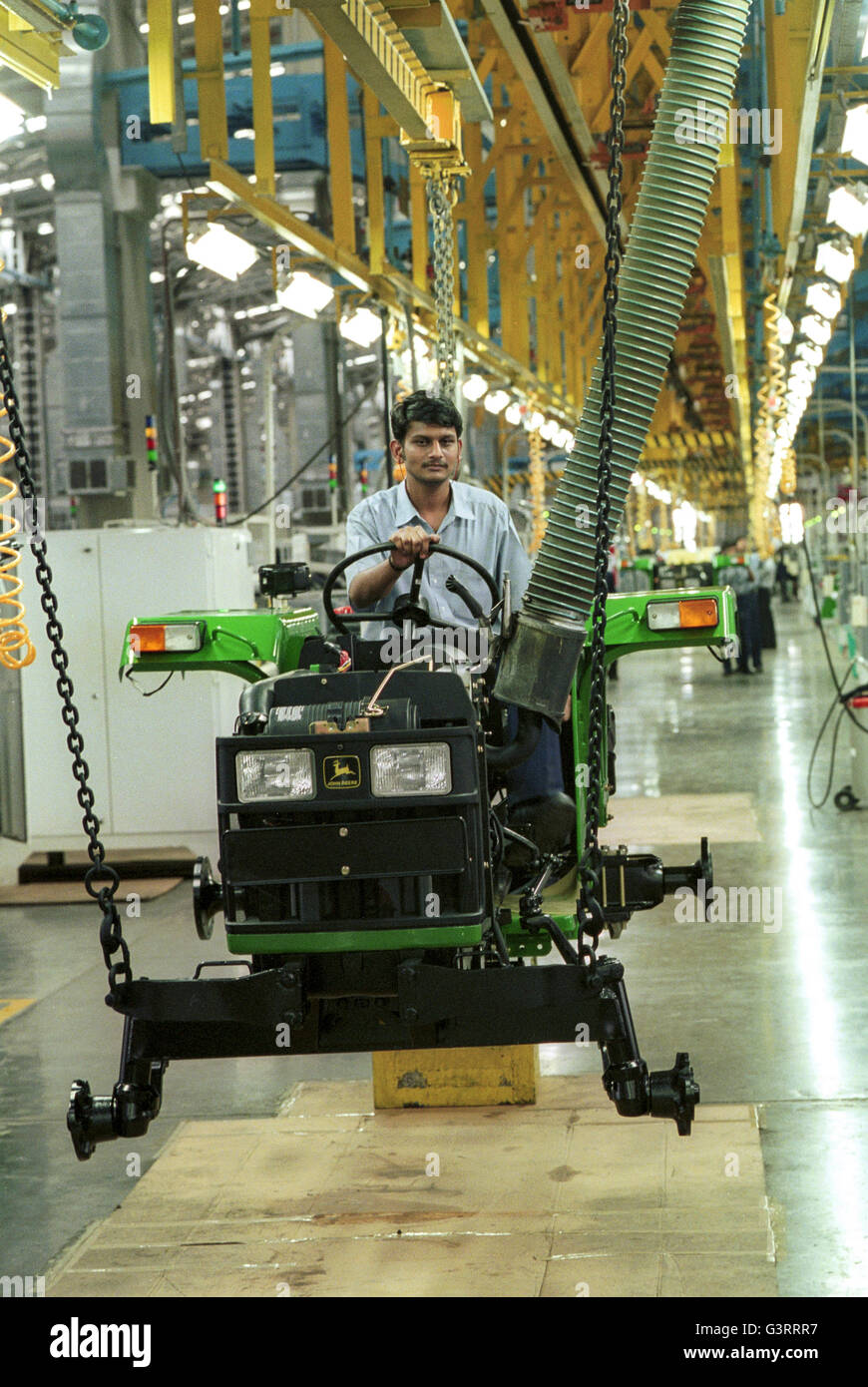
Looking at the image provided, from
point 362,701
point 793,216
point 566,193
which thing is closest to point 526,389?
point 566,193

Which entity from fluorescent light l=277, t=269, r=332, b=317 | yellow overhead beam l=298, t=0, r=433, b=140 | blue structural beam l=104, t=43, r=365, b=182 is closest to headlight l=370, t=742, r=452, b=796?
yellow overhead beam l=298, t=0, r=433, b=140

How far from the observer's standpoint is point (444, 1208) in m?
4.03

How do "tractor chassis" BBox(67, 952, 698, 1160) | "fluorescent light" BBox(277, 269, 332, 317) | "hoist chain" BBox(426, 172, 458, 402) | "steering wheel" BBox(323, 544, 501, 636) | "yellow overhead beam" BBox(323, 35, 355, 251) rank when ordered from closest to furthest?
"tractor chassis" BBox(67, 952, 698, 1160) → "steering wheel" BBox(323, 544, 501, 636) → "hoist chain" BBox(426, 172, 458, 402) → "yellow overhead beam" BBox(323, 35, 355, 251) → "fluorescent light" BBox(277, 269, 332, 317)

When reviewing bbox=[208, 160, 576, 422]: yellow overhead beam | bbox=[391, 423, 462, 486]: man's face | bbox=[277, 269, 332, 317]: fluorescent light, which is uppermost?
bbox=[208, 160, 576, 422]: yellow overhead beam

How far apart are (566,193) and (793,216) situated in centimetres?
477

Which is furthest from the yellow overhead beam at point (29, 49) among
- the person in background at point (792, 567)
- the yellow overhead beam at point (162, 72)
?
the person in background at point (792, 567)

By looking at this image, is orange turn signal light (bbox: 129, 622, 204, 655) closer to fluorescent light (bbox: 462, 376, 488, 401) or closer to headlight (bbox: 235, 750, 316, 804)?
headlight (bbox: 235, 750, 316, 804)

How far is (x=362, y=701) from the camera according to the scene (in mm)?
3520

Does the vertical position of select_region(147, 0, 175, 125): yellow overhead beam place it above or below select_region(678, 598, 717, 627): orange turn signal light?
above

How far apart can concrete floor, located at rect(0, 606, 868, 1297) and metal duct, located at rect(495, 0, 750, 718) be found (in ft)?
4.76

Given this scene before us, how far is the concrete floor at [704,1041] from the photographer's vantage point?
412 centimetres

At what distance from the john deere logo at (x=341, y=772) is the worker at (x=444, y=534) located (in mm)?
1030

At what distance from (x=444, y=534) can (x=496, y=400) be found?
42.8ft

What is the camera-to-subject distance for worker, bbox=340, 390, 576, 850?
447 centimetres
